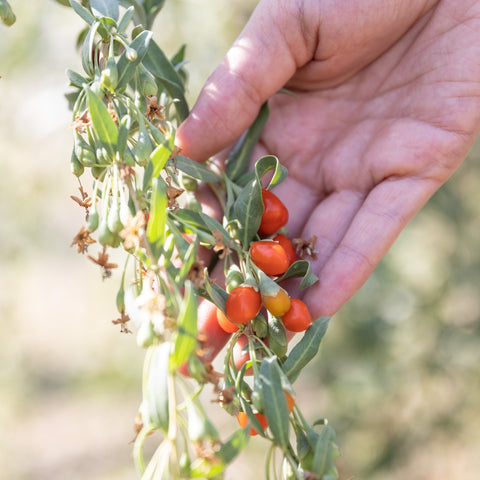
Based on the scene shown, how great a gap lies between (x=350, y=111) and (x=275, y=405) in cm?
113

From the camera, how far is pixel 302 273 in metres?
1.17

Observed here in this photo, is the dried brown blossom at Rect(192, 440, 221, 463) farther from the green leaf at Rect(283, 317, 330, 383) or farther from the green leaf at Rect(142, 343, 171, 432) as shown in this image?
the green leaf at Rect(283, 317, 330, 383)

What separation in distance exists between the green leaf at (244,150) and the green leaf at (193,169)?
0.38ft

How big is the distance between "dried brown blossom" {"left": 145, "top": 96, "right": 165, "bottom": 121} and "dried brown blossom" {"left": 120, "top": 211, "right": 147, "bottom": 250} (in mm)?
308

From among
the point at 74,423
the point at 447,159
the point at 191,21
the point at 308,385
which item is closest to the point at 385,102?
the point at 447,159

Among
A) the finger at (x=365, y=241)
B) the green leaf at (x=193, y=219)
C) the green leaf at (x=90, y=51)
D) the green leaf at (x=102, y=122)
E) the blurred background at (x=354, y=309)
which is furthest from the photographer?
the blurred background at (x=354, y=309)

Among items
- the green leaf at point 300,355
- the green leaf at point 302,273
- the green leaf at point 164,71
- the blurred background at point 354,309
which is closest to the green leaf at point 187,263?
the green leaf at point 300,355

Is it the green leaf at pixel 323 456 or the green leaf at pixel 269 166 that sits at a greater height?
the green leaf at pixel 269 166

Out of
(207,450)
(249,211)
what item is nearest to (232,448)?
(207,450)

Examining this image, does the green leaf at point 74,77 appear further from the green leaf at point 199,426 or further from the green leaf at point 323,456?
the green leaf at point 323,456

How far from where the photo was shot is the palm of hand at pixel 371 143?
138 centimetres

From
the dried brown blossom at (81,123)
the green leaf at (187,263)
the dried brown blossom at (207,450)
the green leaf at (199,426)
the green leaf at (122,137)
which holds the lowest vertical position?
the dried brown blossom at (207,450)

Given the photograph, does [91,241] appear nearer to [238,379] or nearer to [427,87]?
[238,379]

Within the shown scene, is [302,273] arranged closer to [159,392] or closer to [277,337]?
[277,337]
